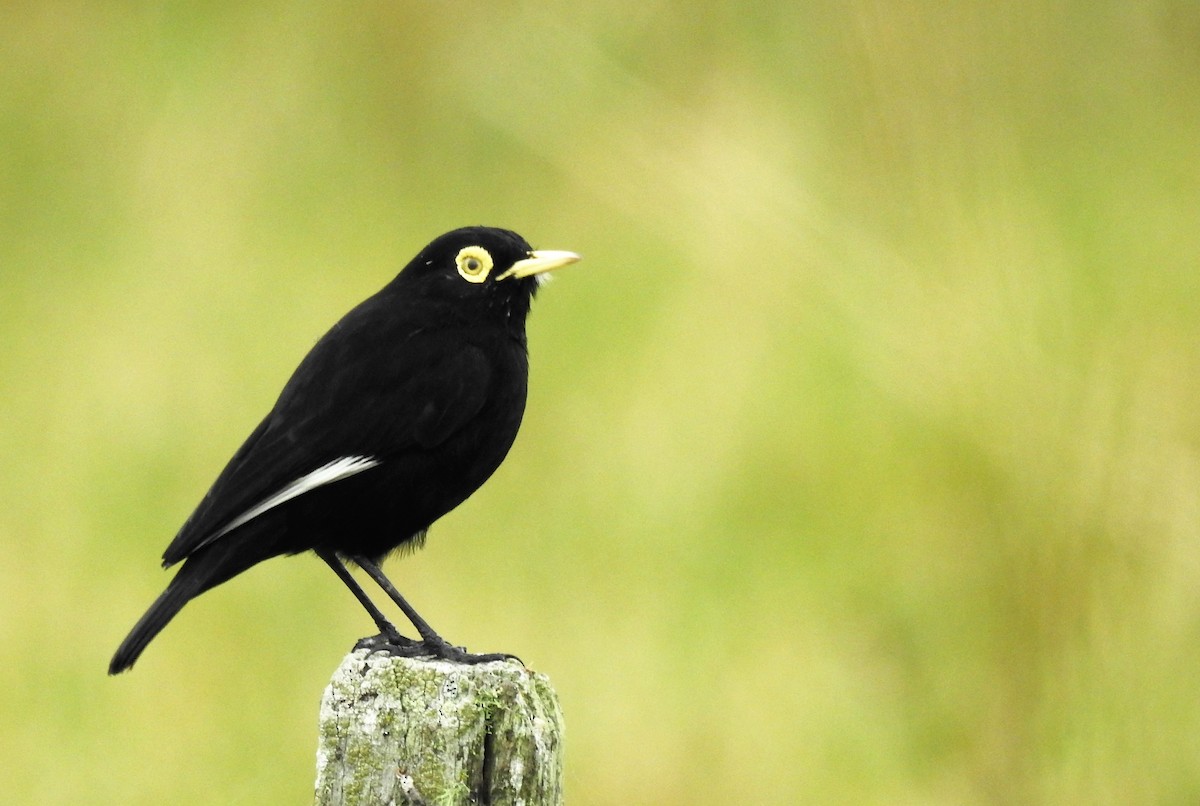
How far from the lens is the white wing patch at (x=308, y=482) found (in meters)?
3.53

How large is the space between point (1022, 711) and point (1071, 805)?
1.19 feet

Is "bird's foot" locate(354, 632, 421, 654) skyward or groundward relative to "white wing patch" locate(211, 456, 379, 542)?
groundward

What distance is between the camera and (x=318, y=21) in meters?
8.27

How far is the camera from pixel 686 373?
22.3 feet

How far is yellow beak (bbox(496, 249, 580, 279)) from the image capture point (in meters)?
4.12

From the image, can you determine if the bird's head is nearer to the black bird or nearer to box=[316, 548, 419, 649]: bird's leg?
the black bird

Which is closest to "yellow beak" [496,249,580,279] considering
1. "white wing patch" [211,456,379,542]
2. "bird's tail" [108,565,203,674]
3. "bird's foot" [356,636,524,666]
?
"white wing patch" [211,456,379,542]

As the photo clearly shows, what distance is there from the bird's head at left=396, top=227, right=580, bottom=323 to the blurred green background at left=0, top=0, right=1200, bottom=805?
125cm

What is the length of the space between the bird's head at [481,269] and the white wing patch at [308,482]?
2.16ft

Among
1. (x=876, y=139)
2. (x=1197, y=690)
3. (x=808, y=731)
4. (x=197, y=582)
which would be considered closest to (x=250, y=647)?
(x=808, y=731)

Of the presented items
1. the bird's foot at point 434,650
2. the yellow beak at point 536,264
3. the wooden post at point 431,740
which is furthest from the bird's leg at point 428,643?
the yellow beak at point 536,264

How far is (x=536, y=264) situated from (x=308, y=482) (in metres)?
0.97

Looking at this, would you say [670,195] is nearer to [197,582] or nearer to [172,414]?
[172,414]

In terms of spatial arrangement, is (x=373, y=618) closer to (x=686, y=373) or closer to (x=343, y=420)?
(x=343, y=420)
